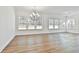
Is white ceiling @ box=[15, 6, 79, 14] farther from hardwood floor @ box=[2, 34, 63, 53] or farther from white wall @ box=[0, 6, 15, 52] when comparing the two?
hardwood floor @ box=[2, 34, 63, 53]

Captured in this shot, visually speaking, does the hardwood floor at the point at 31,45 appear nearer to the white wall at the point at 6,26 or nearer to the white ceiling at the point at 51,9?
the white wall at the point at 6,26

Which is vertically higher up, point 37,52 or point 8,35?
point 8,35

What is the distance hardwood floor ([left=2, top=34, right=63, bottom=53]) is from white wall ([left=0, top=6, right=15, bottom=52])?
0.35 feet

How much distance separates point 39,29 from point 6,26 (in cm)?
70

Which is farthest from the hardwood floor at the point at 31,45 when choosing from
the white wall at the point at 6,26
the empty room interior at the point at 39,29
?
the white wall at the point at 6,26

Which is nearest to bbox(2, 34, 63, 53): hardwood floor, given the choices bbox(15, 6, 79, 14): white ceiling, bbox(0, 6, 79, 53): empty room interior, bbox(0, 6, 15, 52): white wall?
bbox(0, 6, 79, 53): empty room interior

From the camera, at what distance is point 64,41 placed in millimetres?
2750

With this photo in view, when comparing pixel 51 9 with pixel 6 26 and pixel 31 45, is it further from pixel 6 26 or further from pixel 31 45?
pixel 6 26

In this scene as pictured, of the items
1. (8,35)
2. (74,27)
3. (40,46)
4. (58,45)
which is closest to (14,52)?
(8,35)

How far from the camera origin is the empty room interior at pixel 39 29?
2709 millimetres
